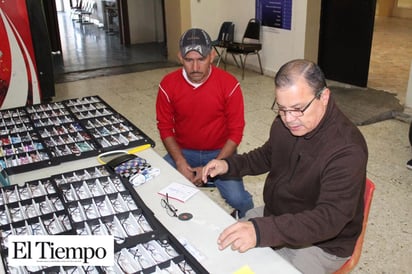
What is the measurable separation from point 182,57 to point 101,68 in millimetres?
5333

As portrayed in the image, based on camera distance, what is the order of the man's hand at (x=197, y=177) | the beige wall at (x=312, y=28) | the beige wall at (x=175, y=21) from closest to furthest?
the man's hand at (x=197, y=177) < the beige wall at (x=312, y=28) < the beige wall at (x=175, y=21)

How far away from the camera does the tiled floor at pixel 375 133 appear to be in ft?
8.35

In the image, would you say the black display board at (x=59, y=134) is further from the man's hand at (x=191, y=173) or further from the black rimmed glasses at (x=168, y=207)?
the black rimmed glasses at (x=168, y=207)

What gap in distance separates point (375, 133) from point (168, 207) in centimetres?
321

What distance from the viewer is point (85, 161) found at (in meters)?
1.96

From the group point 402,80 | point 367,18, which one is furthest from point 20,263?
point 402,80

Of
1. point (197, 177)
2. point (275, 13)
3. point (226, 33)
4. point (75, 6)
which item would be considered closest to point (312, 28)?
point (275, 13)

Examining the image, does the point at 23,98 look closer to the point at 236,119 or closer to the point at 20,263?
the point at 236,119

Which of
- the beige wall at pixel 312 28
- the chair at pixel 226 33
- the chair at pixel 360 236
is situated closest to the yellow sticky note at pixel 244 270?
the chair at pixel 360 236

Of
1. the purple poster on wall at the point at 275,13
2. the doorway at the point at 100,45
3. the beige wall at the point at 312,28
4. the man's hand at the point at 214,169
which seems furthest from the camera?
the doorway at the point at 100,45

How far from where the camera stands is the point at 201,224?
1.50 meters

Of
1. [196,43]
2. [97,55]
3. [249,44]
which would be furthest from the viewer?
[97,55]

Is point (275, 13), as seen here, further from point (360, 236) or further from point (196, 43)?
point (360, 236)

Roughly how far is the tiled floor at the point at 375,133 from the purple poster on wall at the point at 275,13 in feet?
2.71
